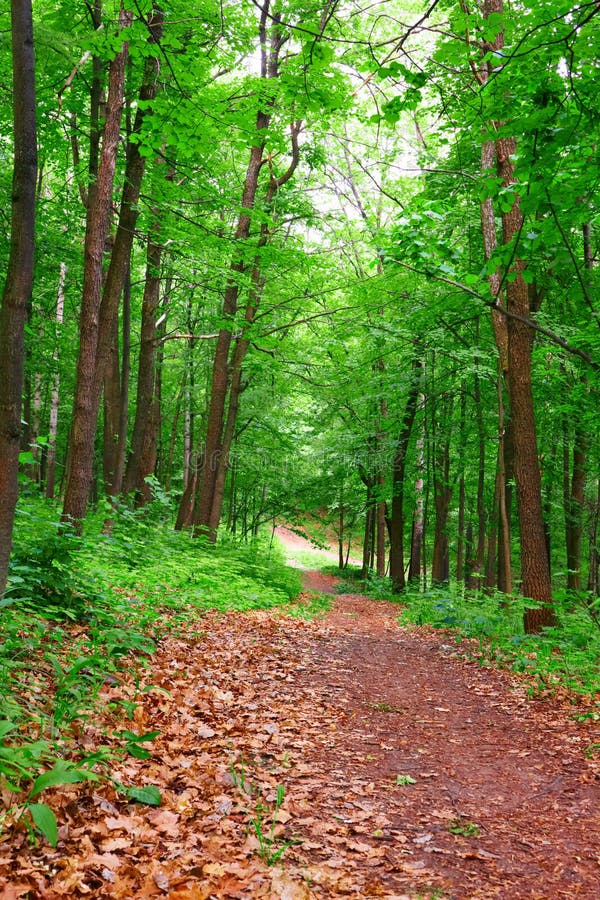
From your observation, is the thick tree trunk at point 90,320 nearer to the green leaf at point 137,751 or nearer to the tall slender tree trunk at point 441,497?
the green leaf at point 137,751

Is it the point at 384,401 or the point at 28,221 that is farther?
the point at 384,401

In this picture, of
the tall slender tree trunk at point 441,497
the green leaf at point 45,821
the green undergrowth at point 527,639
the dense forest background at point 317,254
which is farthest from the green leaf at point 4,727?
the tall slender tree trunk at point 441,497

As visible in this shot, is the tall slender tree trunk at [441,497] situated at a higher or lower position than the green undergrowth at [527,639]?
higher

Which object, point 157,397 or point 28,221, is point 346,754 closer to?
point 28,221

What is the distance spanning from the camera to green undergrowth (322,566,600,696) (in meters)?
6.31

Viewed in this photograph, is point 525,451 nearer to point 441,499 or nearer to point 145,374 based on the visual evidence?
point 145,374

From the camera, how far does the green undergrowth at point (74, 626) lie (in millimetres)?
2998

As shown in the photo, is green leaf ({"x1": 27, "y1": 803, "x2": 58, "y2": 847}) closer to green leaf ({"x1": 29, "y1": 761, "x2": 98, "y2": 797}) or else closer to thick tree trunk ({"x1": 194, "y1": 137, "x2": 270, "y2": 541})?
green leaf ({"x1": 29, "y1": 761, "x2": 98, "y2": 797})

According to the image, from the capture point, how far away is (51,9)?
10336mm

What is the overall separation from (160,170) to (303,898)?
11.9 m

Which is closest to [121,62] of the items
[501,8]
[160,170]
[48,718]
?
[160,170]

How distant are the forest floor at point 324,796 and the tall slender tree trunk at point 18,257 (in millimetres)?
2049

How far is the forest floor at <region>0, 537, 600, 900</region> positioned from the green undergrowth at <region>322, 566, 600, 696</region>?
0.46m

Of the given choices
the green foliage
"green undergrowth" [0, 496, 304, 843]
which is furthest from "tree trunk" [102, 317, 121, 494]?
the green foliage
